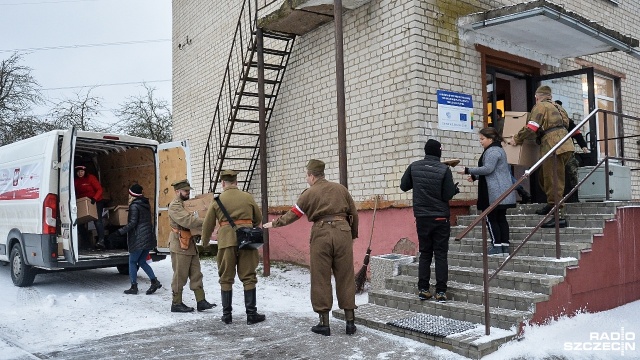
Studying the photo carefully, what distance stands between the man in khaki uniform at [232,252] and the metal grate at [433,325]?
4.95ft

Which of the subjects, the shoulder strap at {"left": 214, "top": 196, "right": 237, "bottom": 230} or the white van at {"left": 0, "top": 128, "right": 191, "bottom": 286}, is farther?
the white van at {"left": 0, "top": 128, "right": 191, "bottom": 286}

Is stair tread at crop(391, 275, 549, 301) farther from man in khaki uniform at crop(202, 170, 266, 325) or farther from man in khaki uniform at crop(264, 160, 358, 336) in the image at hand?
man in khaki uniform at crop(202, 170, 266, 325)

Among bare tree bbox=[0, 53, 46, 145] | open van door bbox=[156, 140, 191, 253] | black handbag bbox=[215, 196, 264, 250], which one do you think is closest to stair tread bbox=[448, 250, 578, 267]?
black handbag bbox=[215, 196, 264, 250]

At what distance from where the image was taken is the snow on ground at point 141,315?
4.60 m

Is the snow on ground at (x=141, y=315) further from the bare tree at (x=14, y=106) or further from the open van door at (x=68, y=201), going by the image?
the bare tree at (x=14, y=106)

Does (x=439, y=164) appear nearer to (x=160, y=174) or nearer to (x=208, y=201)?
(x=208, y=201)

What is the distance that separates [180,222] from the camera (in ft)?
20.4

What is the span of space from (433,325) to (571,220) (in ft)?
7.65

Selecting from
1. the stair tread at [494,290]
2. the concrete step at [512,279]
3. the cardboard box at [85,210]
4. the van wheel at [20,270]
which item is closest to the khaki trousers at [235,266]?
the stair tread at [494,290]

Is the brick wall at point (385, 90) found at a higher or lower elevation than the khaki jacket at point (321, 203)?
higher

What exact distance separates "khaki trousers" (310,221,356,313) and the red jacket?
4966mm

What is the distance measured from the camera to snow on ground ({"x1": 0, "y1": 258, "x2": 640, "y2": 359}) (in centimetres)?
460

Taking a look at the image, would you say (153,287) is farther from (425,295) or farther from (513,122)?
(513,122)

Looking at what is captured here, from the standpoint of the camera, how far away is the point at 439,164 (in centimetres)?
545
